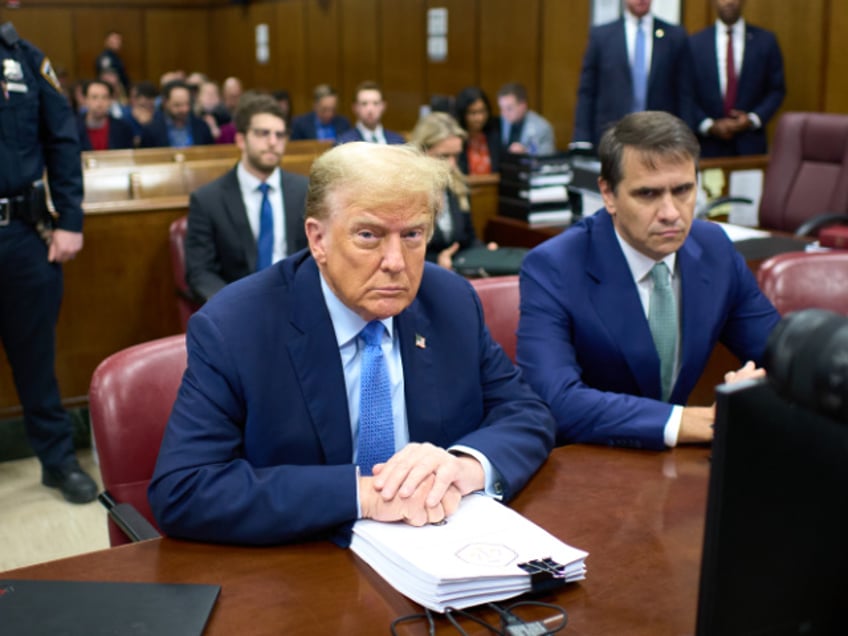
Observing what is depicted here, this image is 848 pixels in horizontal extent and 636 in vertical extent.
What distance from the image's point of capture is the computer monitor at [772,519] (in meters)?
0.88

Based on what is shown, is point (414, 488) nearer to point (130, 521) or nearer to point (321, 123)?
point (130, 521)

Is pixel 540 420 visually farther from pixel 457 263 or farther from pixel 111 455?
pixel 457 263

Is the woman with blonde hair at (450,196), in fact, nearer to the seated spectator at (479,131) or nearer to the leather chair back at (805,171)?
the leather chair back at (805,171)

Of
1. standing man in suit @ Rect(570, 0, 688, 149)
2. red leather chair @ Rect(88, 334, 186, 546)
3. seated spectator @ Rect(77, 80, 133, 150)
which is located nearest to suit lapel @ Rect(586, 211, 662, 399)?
red leather chair @ Rect(88, 334, 186, 546)

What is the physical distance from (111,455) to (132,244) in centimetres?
277

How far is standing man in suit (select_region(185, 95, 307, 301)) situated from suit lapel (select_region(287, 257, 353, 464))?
2305mm

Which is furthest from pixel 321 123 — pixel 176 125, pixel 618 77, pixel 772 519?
pixel 772 519

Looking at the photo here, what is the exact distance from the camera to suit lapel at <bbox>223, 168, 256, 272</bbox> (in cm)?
414

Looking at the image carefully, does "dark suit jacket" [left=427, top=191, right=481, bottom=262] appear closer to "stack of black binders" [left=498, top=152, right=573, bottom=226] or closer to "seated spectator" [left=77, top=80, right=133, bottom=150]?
"stack of black binders" [left=498, top=152, right=573, bottom=226]

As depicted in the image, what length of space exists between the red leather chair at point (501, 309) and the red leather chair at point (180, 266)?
6.64ft

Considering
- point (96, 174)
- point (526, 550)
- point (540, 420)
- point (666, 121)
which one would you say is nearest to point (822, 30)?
point (96, 174)

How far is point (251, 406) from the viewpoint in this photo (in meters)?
1.67

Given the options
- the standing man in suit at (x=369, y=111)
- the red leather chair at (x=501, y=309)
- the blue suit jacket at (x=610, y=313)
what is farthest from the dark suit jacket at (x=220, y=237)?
the standing man in suit at (x=369, y=111)

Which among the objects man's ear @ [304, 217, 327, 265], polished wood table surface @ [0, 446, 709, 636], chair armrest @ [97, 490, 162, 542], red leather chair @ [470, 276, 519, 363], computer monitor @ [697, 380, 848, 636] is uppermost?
man's ear @ [304, 217, 327, 265]
